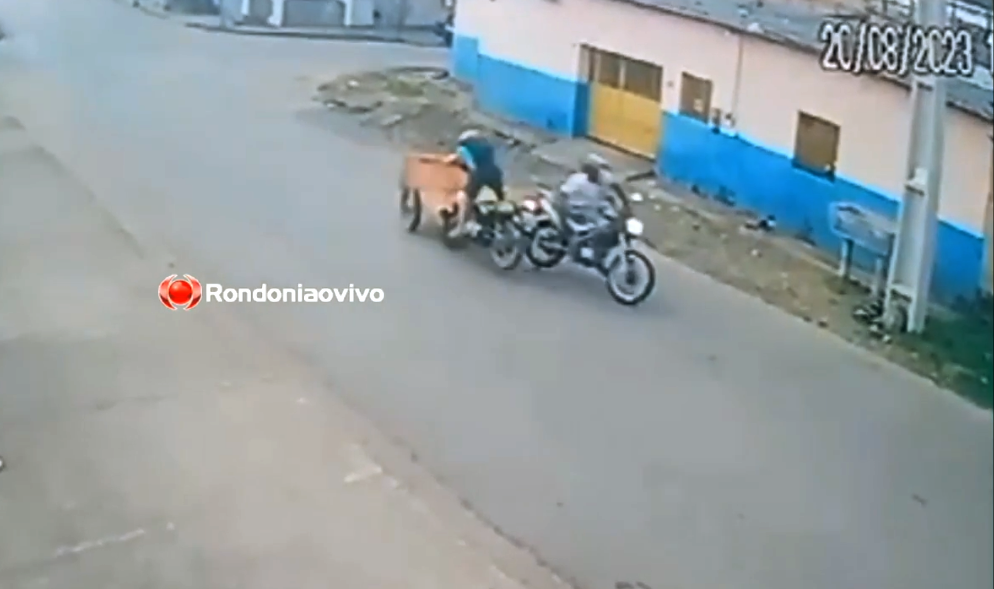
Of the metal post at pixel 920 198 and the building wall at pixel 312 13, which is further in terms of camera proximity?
the building wall at pixel 312 13

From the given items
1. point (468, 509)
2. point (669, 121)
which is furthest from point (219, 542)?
point (669, 121)

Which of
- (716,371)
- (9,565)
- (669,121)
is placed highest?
(669,121)

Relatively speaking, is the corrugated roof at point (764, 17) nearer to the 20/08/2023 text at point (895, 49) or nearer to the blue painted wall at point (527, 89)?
the 20/08/2023 text at point (895, 49)

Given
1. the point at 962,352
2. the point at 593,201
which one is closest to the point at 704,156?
the point at 593,201

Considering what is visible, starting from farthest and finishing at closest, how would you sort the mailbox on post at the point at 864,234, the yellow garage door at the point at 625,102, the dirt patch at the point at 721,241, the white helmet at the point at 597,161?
1. the white helmet at the point at 597,161
2. the yellow garage door at the point at 625,102
3. the mailbox on post at the point at 864,234
4. the dirt patch at the point at 721,241

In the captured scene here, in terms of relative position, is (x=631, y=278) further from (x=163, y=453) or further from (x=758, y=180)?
(x=163, y=453)

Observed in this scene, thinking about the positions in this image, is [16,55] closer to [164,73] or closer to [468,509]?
[164,73]

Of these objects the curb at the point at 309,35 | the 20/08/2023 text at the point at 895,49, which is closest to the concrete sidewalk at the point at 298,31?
the curb at the point at 309,35

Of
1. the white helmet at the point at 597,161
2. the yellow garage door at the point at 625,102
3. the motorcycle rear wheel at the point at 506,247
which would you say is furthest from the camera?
the motorcycle rear wheel at the point at 506,247

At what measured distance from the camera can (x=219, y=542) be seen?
5.42ft

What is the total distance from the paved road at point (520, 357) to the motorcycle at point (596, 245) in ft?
0.11

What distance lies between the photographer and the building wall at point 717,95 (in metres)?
1.64

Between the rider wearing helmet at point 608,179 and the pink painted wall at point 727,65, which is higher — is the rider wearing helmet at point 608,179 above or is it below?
below

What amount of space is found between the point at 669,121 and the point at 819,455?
56 centimetres
